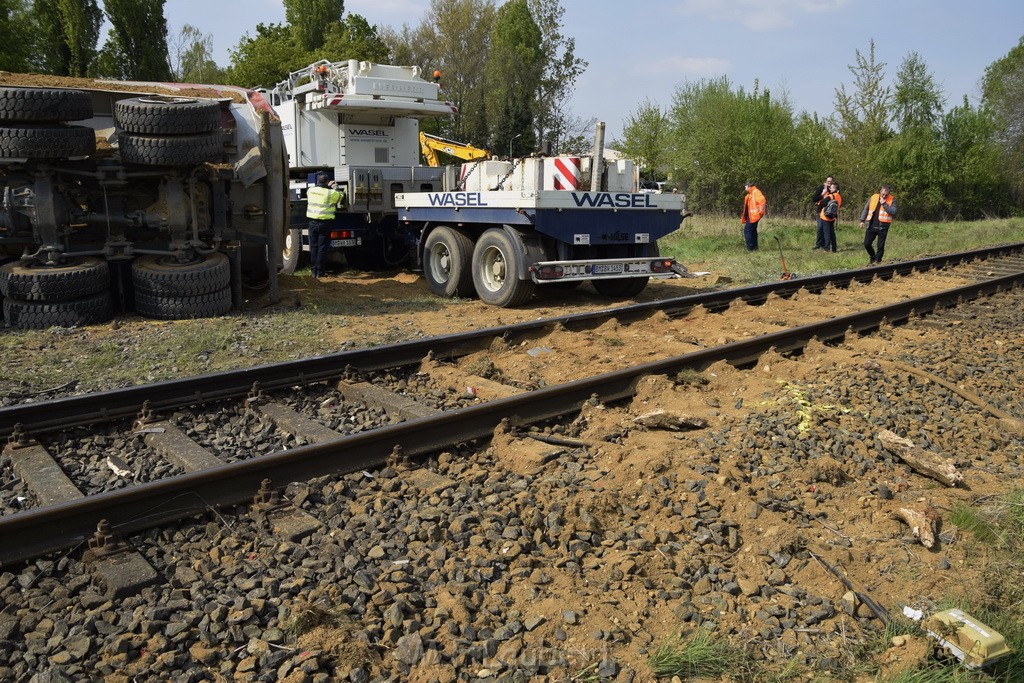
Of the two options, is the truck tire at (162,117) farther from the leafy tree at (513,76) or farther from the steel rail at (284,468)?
the leafy tree at (513,76)

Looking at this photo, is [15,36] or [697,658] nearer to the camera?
[697,658]

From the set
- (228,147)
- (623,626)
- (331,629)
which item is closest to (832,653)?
(623,626)

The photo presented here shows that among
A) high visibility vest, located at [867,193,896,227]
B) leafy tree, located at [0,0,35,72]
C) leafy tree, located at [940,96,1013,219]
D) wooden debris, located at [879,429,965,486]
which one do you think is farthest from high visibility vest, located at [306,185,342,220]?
leafy tree, located at [940,96,1013,219]

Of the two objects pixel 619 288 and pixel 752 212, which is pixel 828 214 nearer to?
pixel 752 212

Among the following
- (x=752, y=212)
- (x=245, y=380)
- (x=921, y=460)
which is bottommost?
(x=921, y=460)

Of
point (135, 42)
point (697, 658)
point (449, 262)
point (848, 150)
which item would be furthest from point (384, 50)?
point (697, 658)

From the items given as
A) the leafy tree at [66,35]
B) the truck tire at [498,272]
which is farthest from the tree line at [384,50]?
the truck tire at [498,272]

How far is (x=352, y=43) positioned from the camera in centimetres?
4122

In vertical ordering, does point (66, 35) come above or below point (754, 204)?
above

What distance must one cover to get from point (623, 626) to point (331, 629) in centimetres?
112

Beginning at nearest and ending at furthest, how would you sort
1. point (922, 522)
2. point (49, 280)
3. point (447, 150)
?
point (922, 522)
point (49, 280)
point (447, 150)

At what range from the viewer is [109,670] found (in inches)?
108

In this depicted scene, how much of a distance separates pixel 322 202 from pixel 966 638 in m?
11.4

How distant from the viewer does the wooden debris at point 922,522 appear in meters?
3.85
